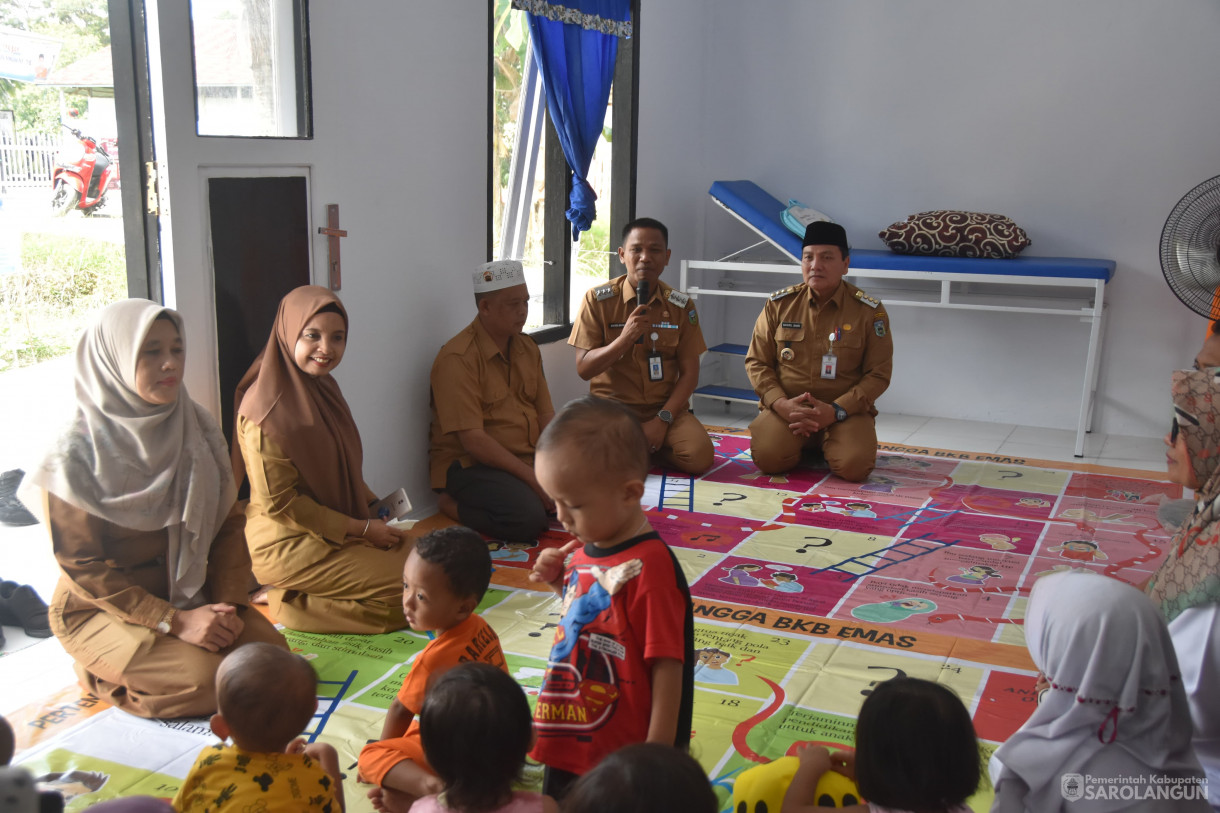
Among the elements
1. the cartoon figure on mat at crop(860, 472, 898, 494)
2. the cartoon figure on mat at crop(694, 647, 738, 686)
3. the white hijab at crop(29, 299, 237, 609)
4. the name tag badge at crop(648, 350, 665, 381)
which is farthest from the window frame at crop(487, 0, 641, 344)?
the white hijab at crop(29, 299, 237, 609)

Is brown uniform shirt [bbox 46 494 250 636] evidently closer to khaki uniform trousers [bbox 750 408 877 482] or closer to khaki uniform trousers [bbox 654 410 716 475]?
khaki uniform trousers [bbox 654 410 716 475]

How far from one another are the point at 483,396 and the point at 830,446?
1.71 m

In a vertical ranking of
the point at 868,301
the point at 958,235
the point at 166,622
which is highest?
the point at 958,235

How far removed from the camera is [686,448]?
15.1 feet

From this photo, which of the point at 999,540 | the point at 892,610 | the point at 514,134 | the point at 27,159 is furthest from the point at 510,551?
the point at 514,134

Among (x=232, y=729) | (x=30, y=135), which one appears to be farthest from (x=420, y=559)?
(x=30, y=135)

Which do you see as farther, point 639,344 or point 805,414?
point 639,344

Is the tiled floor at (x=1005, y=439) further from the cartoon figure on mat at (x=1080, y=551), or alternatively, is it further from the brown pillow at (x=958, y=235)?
the cartoon figure on mat at (x=1080, y=551)

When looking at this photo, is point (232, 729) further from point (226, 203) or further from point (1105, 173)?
point (1105, 173)

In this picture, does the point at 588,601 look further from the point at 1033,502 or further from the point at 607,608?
the point at 1033,502

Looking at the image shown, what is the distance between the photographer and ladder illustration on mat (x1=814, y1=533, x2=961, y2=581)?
3418mm

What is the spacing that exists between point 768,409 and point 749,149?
7.27 ft

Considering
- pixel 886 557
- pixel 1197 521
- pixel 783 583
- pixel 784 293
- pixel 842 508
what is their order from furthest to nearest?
pixel 784 293 → pixel 842 508 → pixel 886 557 → pixel 783 583 → pixel 1197 521

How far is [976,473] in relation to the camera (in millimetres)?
4715
